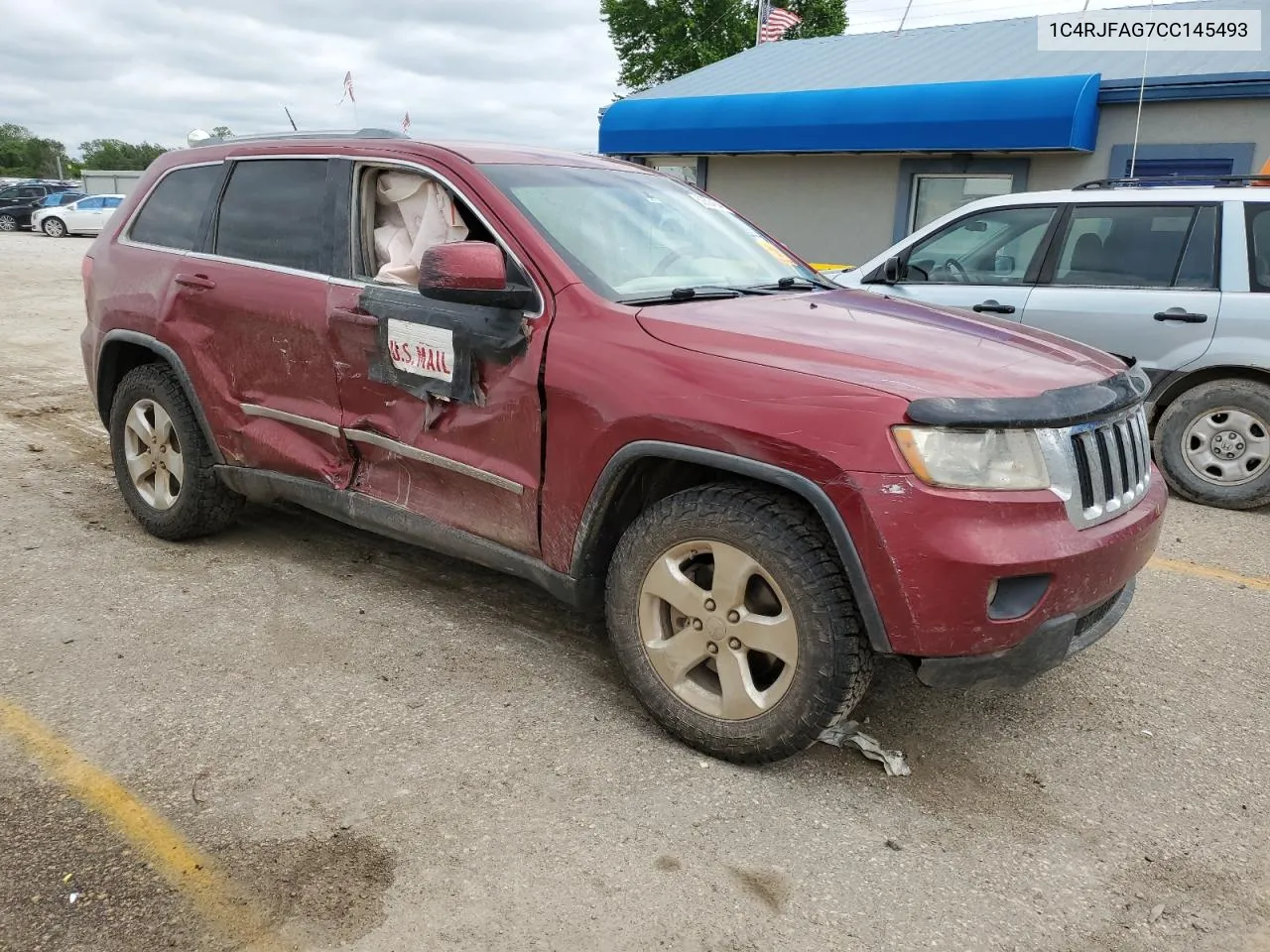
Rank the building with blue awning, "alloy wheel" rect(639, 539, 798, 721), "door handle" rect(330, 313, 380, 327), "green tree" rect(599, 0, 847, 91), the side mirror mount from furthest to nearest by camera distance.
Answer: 1. "green tree" rect(599, 0, 847, 91)
2. the building with blue awning
3. "door handle" rect(330, 313, 380, 327)
4. the side mirror mount
5. "alloy wheel" rect(639, 539, 798, 721)

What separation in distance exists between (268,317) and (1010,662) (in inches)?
116

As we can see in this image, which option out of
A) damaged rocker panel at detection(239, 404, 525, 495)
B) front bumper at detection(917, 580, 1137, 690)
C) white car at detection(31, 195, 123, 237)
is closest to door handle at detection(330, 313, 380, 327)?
damaged rocker panel at detection(239, 404, 525, 495)

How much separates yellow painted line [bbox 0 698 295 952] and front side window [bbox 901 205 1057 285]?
5.48 metres

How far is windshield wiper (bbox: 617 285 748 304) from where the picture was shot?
3138 mm

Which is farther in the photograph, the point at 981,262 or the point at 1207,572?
the point at 981,262

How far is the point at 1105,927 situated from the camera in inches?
90.7

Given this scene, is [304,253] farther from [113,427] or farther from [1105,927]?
[1105,927]

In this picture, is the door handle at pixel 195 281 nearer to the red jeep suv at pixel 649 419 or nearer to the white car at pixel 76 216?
the red jeep suv at pixel 649 419

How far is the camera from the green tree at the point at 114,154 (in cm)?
8650

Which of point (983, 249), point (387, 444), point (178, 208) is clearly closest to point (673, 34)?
point (983, 249)

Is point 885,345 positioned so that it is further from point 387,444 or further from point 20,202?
point 20,202

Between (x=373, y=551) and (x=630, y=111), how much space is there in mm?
11760

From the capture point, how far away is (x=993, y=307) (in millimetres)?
6223

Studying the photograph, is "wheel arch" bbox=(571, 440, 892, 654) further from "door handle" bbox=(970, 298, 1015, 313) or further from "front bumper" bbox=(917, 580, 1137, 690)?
"door handle" bbox=(970, 298, 1015, 313)
